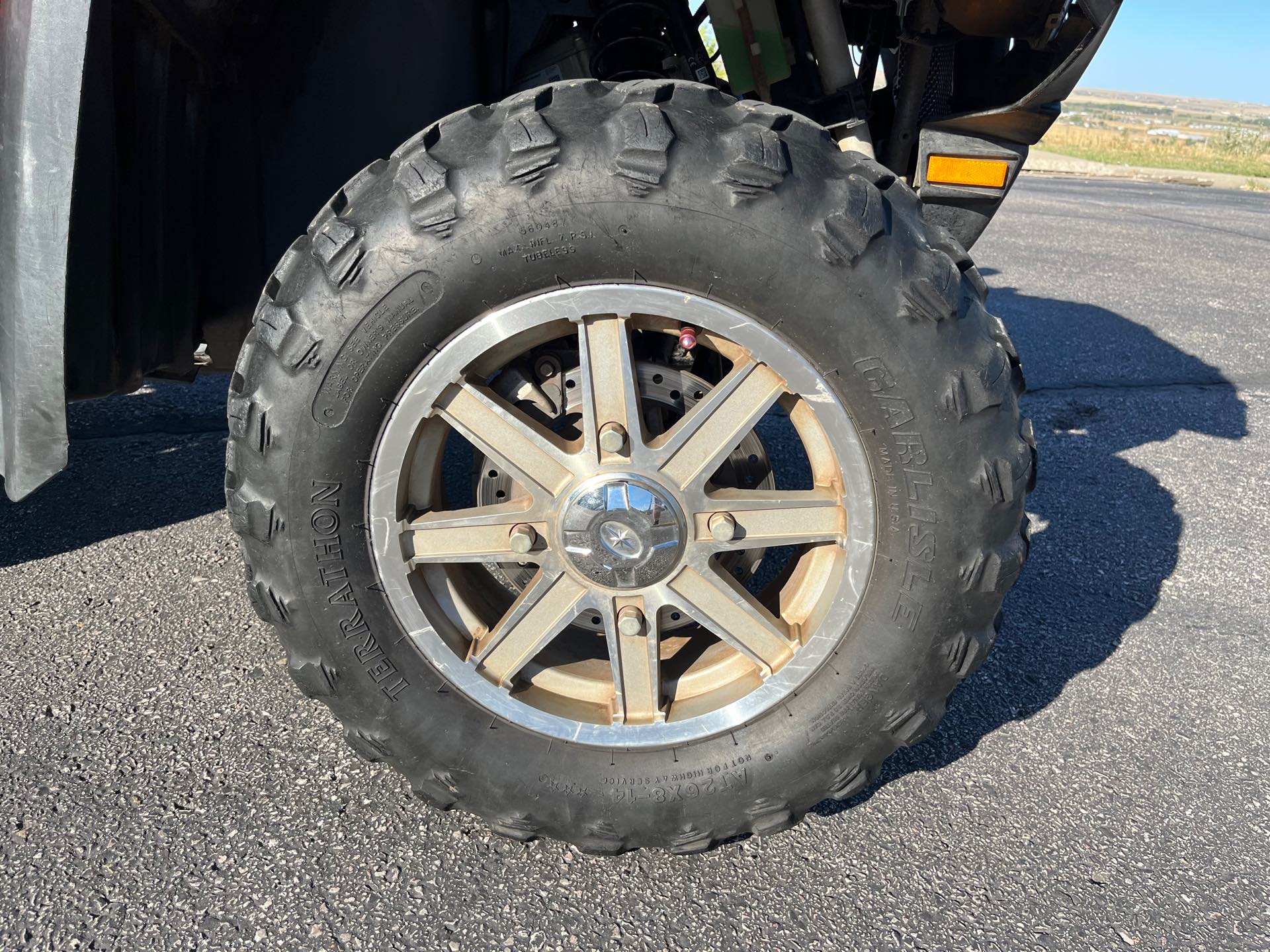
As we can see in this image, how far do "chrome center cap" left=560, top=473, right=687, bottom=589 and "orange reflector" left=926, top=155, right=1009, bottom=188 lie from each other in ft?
3.60

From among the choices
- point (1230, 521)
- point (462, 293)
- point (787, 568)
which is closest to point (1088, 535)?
point (1230, 521)

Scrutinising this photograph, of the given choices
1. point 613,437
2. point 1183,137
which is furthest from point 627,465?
point 1183,137

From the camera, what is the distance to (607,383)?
1726 millimetres

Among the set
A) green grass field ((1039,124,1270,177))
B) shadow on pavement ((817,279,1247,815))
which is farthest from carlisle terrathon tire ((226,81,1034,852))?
green grass field ((1039,124,1270,177))

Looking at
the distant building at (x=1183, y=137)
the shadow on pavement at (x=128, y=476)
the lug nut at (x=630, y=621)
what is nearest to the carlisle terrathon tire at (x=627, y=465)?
the lug nut at (x=630, y=621)

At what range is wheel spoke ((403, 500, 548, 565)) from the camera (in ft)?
5.84

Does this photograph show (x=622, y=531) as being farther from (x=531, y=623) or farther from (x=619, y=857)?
(x=619, y=857)

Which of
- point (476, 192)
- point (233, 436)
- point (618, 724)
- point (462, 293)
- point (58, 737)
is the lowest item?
point (58, 737)

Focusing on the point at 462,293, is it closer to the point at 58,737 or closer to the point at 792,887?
the point at 792,887

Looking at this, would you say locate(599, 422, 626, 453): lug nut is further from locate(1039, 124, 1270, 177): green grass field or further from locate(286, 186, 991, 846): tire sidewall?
locate(1039, 124, 1270, 177): green grass field

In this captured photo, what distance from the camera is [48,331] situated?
177cm

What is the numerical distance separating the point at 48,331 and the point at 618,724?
1365 millimetres

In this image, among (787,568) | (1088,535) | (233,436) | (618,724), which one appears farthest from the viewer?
(1088,535)

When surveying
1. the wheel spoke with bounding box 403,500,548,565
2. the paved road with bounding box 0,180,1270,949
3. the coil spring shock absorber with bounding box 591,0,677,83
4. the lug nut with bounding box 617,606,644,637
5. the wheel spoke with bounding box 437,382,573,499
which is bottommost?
the paved road with bounding box 0,180,1270,949
